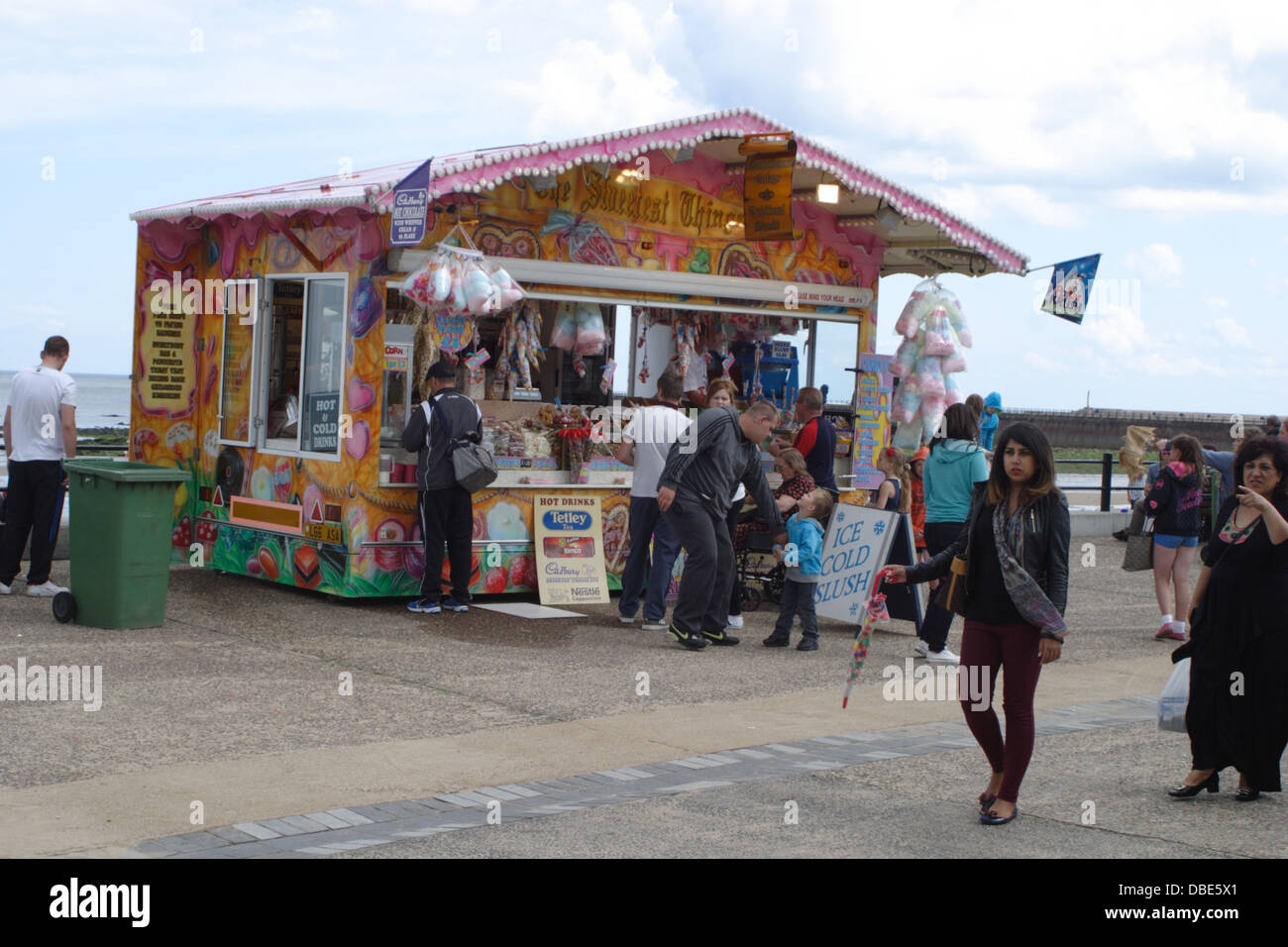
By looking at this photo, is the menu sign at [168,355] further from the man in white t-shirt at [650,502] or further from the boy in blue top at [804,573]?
the boy in blue top at [804,573]

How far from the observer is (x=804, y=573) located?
417 inches

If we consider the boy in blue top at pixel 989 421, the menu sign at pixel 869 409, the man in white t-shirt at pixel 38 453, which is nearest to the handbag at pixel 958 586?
the man in white t-shirt at pixel 38 453

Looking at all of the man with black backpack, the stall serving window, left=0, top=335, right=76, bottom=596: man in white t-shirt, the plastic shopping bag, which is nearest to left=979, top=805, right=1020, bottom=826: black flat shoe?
the plastic shopping bag

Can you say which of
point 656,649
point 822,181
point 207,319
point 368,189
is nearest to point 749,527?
point 656,649

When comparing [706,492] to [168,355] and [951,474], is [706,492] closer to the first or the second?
[951,474]

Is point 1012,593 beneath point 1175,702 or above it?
above

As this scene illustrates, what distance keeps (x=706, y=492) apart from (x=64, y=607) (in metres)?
4.49

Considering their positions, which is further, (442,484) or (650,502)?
(650,502)

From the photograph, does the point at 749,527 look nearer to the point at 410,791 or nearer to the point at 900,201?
the point at 900,201

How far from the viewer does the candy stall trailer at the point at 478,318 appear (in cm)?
1141
